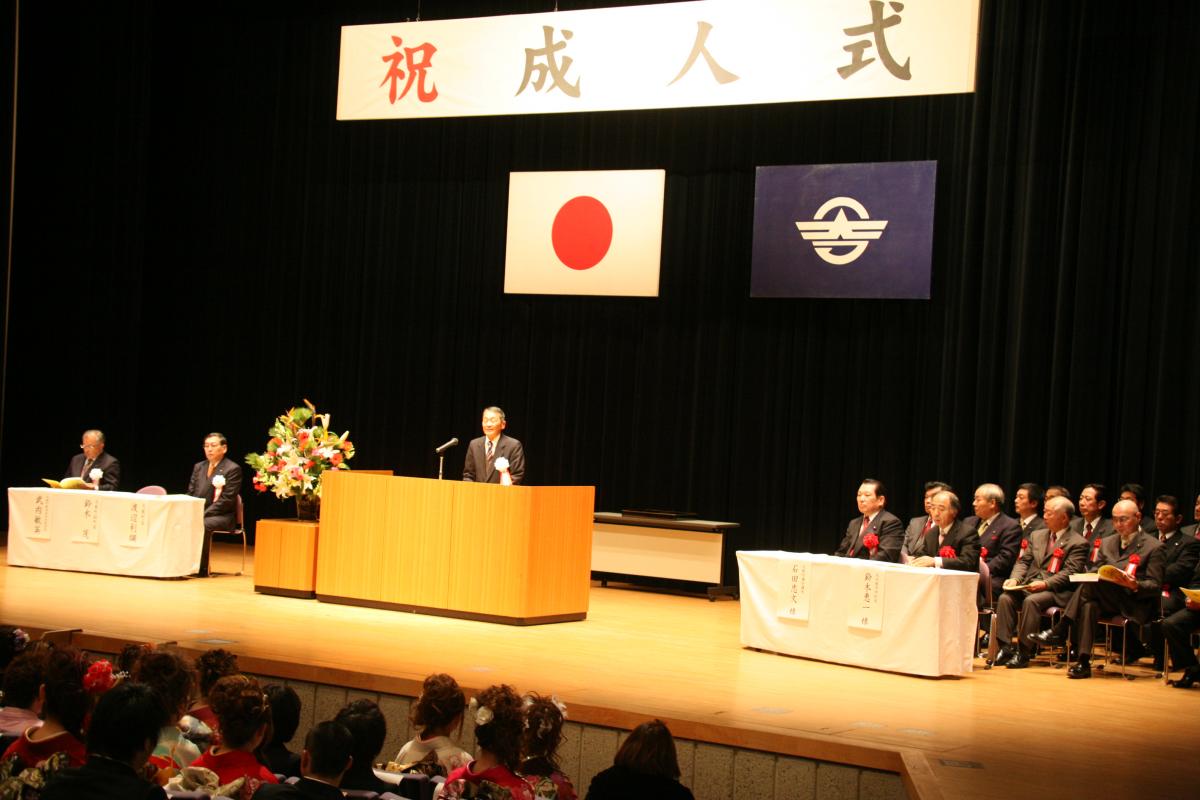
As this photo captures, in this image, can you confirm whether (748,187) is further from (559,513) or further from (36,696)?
(36,696)

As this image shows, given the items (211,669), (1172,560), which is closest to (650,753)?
(211,669)

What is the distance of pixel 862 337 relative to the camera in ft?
31.9

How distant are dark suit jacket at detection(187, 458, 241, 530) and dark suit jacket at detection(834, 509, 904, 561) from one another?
4.48 m

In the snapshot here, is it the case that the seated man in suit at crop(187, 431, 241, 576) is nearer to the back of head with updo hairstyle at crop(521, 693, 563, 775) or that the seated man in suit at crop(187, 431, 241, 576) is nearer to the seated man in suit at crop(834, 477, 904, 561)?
the seated man in suit at crop(834, 477, 904, 561)

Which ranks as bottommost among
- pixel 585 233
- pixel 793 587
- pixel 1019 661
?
pixel 1019 661

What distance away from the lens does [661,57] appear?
335 inches

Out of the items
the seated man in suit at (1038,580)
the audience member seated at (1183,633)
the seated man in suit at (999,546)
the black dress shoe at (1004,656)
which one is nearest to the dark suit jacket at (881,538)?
the seated man in suit at (999,546)

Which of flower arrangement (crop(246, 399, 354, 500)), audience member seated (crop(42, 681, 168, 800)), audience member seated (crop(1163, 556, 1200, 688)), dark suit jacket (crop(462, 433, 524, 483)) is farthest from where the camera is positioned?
dark suit jacket (crop(462, 433, 524, 483))

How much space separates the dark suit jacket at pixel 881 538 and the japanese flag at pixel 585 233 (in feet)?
9.91

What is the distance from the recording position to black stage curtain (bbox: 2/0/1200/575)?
866 cm

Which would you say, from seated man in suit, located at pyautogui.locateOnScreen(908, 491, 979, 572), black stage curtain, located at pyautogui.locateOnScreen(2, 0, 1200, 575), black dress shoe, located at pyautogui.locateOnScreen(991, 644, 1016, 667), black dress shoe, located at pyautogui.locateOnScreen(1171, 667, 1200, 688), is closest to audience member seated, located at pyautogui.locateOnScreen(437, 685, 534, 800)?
seated man in suit, located at pyautogui.locateOnScreen(908, 491, 979, 572)

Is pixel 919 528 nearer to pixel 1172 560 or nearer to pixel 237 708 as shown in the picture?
pixel 1172 560

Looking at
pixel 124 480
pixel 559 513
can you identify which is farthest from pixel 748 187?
pixel 124 480

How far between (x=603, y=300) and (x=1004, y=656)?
184 inches
